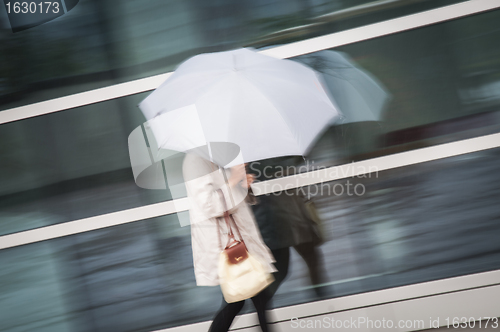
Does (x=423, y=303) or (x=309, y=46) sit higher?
(x=309, y=46)

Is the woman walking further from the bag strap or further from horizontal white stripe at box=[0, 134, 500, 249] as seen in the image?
horizontal white stripe at box=[0, 134, 500, 249]

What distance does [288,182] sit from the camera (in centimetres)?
257

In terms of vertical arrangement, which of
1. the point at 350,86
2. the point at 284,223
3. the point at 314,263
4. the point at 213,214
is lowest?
the point at 314,263

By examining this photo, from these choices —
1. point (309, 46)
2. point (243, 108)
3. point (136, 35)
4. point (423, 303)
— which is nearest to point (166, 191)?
point (136, 35)

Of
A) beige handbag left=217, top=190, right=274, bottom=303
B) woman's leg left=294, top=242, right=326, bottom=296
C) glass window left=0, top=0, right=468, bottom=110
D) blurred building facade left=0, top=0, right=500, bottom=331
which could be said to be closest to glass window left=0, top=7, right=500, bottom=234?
blurred building facade left=0, top=0, right=500, bottom=331

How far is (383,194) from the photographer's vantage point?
2.59 meters

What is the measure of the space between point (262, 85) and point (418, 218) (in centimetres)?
165

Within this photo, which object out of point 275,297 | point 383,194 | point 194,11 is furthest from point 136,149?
point 383,194

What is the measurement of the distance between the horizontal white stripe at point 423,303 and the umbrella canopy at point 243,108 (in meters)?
1.55

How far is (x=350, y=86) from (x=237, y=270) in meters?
1.36

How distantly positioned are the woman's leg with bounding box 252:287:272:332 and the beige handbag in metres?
0.33

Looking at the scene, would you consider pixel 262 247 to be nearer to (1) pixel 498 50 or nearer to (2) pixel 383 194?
(2) pixel 383 194

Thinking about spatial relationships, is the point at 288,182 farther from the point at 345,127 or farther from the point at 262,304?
the point at 262,304

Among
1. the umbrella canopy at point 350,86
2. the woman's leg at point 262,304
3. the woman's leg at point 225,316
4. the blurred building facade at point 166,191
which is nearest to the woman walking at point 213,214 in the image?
the woman's leg at point 225,316
